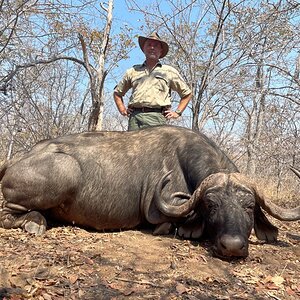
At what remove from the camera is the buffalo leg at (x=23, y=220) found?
422cm

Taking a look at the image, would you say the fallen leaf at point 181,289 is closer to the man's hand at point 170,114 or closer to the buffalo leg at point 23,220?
the buffalo leg at point 23,220

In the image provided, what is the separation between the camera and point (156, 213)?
176 inches

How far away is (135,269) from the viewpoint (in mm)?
3111

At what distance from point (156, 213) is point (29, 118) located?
32.8 feet

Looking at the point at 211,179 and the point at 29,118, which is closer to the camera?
the point at 211,179

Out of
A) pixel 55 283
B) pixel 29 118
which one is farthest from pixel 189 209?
pixel 29 118

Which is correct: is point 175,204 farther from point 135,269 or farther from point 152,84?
point 152,84

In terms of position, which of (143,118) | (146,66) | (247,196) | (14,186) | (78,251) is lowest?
(78,251)

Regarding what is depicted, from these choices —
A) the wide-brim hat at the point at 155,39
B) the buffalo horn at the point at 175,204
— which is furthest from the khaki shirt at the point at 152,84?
the buffalo horn at the point at 175,204

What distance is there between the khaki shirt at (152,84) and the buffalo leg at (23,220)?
2.34 m

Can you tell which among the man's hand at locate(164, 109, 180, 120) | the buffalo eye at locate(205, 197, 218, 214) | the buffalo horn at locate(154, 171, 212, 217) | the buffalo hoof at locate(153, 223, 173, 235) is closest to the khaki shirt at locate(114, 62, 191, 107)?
the man's hand at locate(164, 109, 180, 120)

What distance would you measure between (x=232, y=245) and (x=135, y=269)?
2.88 ft

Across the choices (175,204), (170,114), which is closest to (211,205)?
(175,204)

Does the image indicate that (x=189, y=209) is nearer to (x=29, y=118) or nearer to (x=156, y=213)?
(x=156, y=213)
